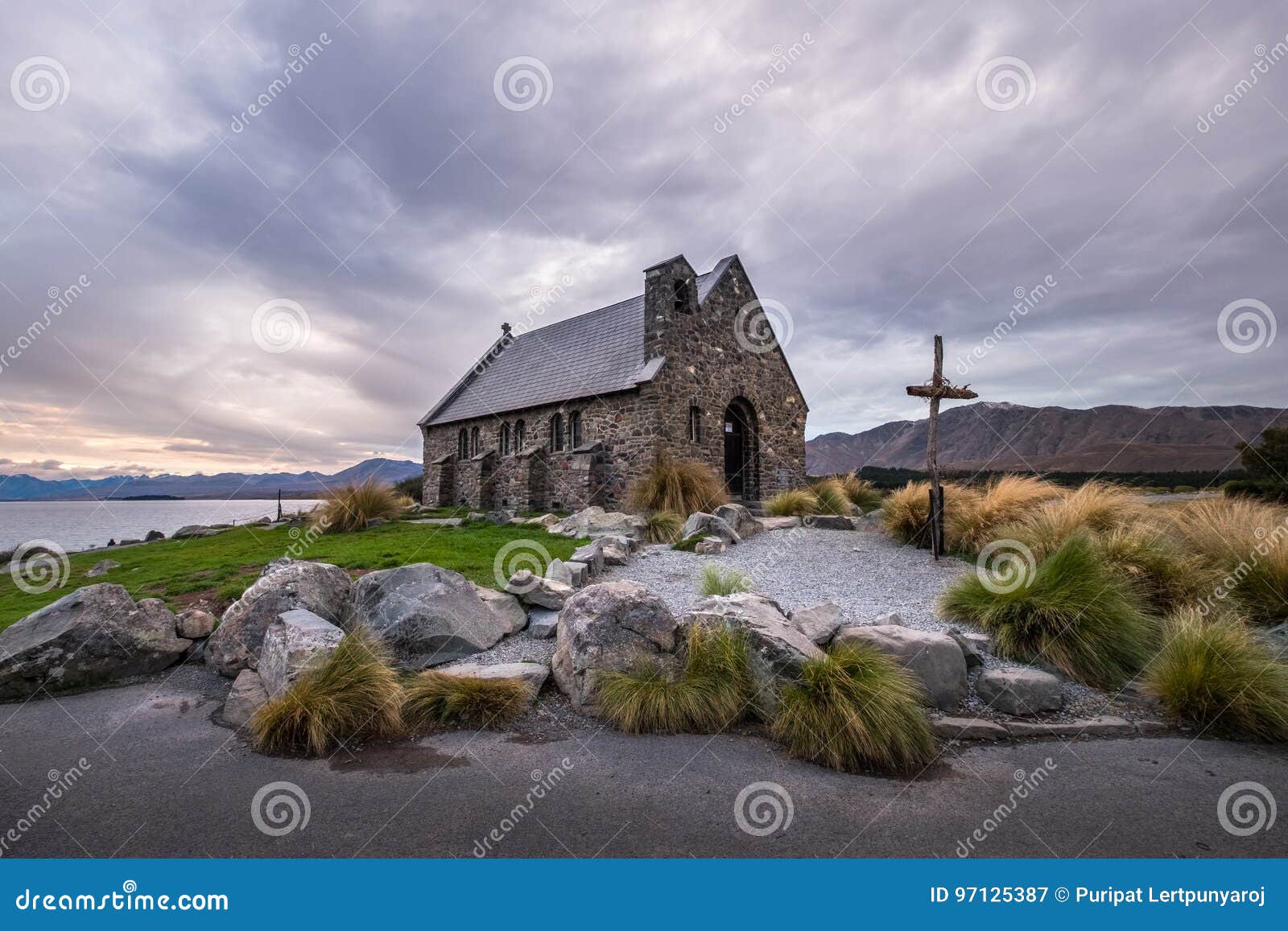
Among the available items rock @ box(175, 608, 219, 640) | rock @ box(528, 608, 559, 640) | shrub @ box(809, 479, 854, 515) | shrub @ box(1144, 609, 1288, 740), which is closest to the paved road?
shrub @ box(1144, 609, 1288, 740)

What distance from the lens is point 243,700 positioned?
5.09m

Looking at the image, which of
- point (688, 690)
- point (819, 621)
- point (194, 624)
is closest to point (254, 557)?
point (194, 624)

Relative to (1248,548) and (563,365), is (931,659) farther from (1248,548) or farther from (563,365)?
(563,365)

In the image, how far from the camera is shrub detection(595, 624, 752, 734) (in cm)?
473

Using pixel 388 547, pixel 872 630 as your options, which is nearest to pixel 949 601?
pixel 872 630

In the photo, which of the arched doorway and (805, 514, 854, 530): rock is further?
the arched doorway

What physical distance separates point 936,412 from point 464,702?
9.56m

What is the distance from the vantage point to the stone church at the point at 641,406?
17.8 metres

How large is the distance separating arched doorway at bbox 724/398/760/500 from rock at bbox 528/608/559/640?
1411cm

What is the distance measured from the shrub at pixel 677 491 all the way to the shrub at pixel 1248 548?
8933 mm

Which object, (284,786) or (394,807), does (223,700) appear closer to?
(284,786)

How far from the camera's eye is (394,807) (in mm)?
3451

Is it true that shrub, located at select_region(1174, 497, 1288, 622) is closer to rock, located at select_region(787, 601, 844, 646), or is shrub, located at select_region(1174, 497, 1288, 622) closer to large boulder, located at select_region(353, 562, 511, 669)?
rock, located at select_region(787, 601, 844, 646)

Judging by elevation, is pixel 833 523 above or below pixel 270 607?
above
